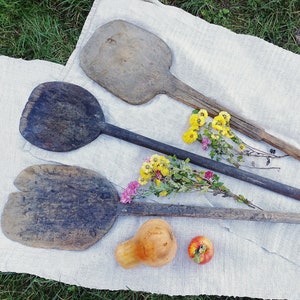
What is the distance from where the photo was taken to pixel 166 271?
197 centimetres

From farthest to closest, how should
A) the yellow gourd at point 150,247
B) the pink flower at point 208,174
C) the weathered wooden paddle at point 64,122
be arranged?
the weathered wooden paddle at point 64,122 < the pink flower at point 208,174 < the yellow gourd at point 150,247

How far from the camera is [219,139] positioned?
76.7 inches

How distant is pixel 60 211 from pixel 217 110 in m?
0.73

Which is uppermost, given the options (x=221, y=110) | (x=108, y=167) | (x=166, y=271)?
(x=221, y=110)

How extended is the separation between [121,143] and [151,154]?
13cm

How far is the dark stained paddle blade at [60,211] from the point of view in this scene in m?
1.97

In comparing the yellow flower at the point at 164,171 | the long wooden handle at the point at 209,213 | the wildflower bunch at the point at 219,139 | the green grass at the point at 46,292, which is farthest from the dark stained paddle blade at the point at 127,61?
the green grass at the point at 46,292

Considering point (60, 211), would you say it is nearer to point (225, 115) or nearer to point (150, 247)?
point (150, 247)

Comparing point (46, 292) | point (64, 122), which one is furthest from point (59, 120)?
point (46, 292)

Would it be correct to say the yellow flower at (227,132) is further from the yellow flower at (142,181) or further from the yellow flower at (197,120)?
the yellow flower at (142,181)

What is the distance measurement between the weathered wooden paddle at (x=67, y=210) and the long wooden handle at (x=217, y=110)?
35cm

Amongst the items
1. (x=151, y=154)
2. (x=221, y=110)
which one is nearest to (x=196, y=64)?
(x=221, y=110)

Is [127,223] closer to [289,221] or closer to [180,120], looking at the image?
[180,120]

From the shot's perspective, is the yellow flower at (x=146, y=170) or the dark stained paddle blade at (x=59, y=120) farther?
→ the dark stained paddle blade at (x=59, y=120)
